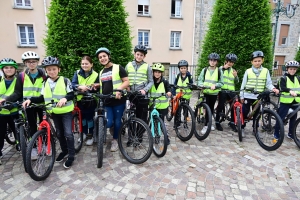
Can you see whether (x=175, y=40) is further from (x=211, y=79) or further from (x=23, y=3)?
(x=211, y=79)

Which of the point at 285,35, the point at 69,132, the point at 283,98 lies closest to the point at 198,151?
the point at 283,98

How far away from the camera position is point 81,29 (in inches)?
213

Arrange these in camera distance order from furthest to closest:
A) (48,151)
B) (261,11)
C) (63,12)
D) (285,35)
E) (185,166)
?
1. (285,35)
2. (261,11)
3. (63,12)
4. (185,166)
5. (48,151)

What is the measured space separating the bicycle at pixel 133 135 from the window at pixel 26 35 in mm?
16274

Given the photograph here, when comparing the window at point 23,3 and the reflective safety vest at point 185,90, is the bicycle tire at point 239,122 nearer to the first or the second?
the reflective safety vest at point 185,90

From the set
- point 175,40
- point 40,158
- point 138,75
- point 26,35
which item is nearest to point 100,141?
point 40,158

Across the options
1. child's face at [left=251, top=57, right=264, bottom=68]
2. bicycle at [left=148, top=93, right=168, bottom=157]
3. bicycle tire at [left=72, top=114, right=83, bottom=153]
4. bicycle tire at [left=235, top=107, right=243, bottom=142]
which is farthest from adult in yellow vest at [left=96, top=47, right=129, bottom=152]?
child's face at [left=251, top=57, right=264, bottom=68]

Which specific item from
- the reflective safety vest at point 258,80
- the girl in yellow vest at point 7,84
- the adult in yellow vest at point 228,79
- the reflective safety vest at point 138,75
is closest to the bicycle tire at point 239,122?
the adult in yellow vest at point 228,79

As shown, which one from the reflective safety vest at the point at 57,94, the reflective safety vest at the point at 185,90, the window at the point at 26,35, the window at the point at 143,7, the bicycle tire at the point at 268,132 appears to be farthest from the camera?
the window at the point at 143,7

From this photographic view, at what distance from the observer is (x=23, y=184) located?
3.28 meters

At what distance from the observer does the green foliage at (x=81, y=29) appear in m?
5.33

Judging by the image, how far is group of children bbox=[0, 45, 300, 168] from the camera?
3.52 metres

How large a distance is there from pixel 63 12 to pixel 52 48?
3.21 ft

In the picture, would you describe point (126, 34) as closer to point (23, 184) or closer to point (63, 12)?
point (63, 12)
